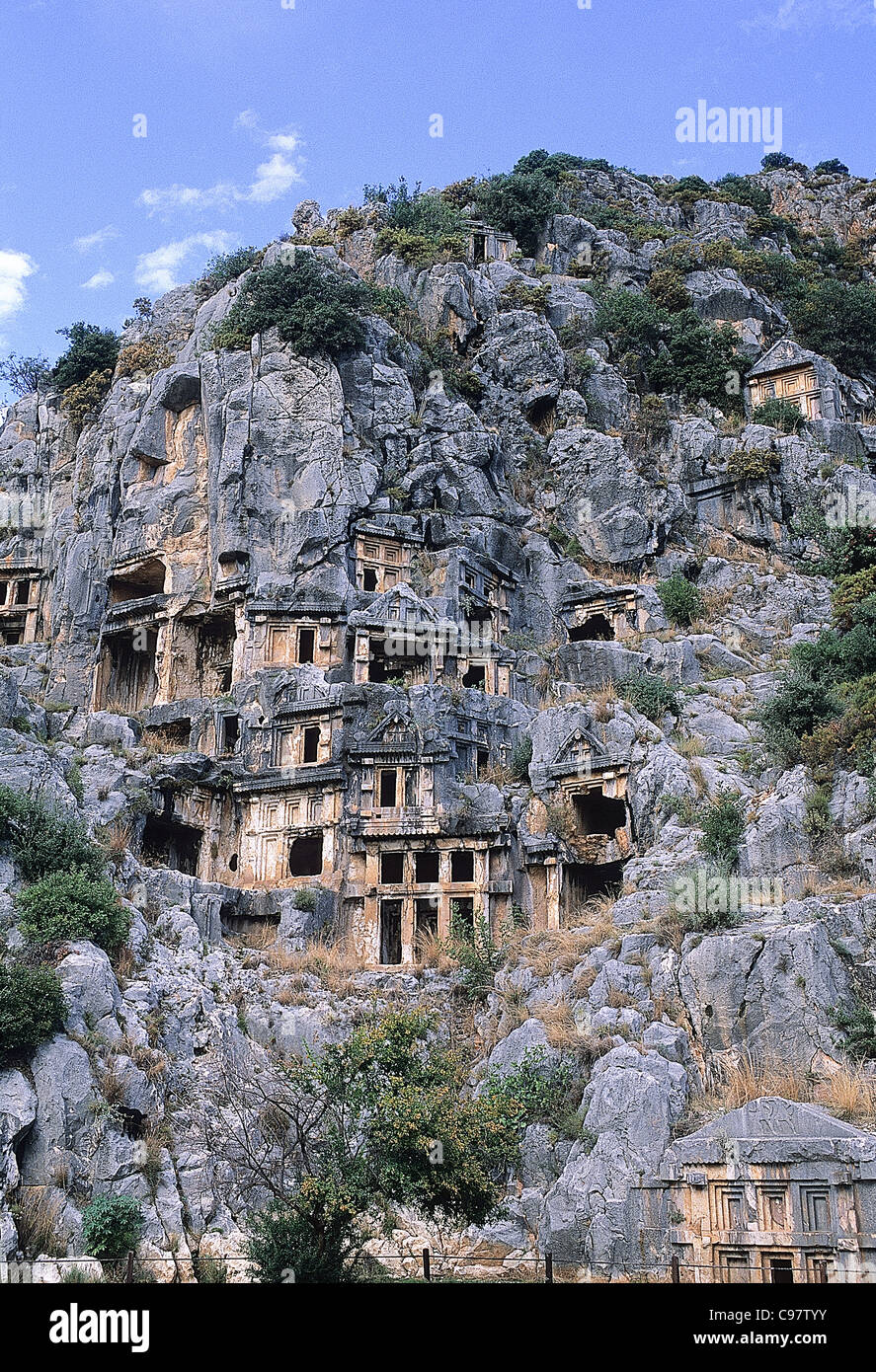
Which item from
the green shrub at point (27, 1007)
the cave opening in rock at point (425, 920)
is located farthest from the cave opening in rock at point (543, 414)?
the green shrub at point (27, 1007)

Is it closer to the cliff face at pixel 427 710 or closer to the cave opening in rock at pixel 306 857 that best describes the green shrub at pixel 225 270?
the cliff face at pixel 427 710

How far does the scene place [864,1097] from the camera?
22.1 m

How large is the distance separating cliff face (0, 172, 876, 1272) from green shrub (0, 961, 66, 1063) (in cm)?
50

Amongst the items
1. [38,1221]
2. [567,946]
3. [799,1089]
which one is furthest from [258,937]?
[799,1089]

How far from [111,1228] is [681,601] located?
35.4m

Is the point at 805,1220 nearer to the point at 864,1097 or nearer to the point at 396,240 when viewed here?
the point at 864,1097

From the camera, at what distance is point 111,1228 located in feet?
74.3

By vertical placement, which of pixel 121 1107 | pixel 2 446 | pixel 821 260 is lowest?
pixel 121 1107

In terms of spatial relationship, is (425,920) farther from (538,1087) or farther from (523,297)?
(523,297)

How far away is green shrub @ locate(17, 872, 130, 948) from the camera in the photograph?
27.8m

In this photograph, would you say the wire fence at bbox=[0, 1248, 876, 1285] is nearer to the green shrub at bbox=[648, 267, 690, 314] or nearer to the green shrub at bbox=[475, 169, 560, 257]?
the green shrub at bbox=[648, 267, 690, 314]

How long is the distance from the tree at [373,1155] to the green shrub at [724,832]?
9261mm
